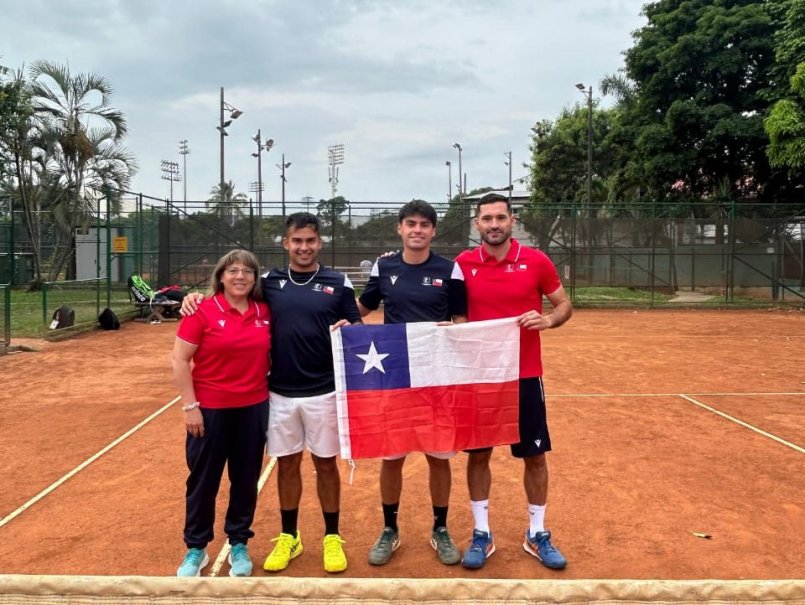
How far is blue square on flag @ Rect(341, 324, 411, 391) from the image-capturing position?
11.4ft

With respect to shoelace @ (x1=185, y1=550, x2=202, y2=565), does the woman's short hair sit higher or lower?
higher

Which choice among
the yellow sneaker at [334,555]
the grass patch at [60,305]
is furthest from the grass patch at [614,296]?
the yellow sneaker at [334,555]

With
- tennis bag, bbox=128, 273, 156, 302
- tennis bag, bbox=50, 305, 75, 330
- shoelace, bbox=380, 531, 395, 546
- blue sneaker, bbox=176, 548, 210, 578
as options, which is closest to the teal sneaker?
shoelace, bbox=380, 531, 395, 546

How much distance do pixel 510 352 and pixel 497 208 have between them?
823 millimetres

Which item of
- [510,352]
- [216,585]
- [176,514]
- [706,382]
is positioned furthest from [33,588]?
[706,382]

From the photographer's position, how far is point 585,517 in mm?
4262

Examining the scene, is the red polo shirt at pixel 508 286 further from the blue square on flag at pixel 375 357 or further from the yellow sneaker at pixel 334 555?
the yellow sneaker at pixel 334 555

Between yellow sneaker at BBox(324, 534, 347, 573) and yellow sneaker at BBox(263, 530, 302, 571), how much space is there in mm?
194

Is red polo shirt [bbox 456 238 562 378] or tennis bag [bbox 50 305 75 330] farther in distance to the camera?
tennis bag [bbox 50 305 75 330]

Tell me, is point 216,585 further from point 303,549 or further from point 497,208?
point 497,208

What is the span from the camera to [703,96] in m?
24.5

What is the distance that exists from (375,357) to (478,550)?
1246 millimetres

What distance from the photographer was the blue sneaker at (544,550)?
11.6ft

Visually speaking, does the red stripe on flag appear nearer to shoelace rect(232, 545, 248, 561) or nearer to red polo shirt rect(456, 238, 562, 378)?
red polo shirt rect(456, 238, 562, 378)
